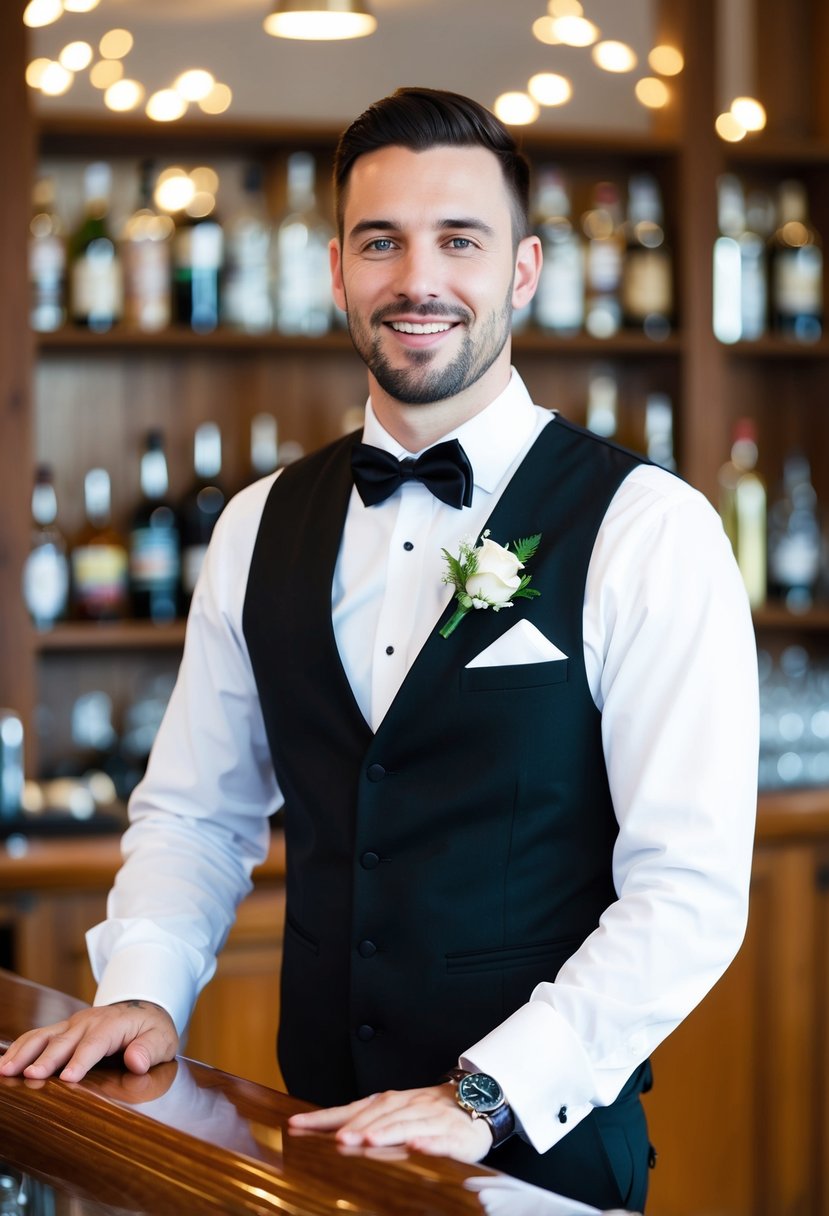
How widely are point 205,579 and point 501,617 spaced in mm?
447

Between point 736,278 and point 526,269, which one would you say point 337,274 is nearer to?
point 526,269

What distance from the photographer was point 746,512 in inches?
145

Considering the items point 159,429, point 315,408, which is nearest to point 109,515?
point 159,429

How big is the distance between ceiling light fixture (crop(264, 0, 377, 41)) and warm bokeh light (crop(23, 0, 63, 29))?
72 cm

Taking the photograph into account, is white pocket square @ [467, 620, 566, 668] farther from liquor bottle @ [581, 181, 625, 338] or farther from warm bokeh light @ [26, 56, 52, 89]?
warm bokeh light @ [26, 56, 52, 89]

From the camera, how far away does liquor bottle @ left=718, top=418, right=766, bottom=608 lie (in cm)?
365

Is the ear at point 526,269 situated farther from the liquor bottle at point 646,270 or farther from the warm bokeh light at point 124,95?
the warm bokeh light at point 124,95

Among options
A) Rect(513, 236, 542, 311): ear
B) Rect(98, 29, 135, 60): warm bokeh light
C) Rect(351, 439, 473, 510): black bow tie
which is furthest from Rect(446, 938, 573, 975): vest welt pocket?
Rect(98, 29, 135, 60): warm bokeh light

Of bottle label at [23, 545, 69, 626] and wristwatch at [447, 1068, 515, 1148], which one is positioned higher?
bottle label at [23, 545, 69, 626]

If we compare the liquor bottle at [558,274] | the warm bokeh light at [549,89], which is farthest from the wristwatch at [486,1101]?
the warm bokeh light at [549,89]

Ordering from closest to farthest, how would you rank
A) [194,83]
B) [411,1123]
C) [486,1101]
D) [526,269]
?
[411,1123]
[486,1101]
[526,269]
[194,83]

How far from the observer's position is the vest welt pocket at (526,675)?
1.49 m

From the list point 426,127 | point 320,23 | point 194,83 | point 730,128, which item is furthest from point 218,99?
point 426,127

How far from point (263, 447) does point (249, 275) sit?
0.39 meters
